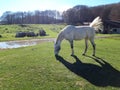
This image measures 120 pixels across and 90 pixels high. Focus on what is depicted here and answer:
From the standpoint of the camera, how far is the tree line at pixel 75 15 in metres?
85.1

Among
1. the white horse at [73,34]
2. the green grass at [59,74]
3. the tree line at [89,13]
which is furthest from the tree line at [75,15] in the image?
the green grass at [59,74]

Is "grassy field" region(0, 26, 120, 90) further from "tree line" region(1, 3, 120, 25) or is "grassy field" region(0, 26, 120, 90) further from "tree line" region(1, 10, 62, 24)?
"tree line" region(1, 10, 62, 24)

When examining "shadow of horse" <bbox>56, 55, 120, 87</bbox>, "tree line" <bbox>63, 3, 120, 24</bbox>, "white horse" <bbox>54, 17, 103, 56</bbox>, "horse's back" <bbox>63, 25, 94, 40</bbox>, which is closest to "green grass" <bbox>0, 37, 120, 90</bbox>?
"shadow of horse" <bbox>56, 55, 120, 87</bbox>

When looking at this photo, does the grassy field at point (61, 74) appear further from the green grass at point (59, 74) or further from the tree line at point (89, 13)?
the tree line at point (89, 13)

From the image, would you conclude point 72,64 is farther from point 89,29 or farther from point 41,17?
point 41,17

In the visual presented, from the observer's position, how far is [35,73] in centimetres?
1080

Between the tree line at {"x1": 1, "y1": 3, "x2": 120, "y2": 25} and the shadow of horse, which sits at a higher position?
the tree line at {"x1": 1, "y1": 3, "x2": 120, "y2": 25}

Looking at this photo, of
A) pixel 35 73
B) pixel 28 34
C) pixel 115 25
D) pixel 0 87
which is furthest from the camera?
pixel 115 25

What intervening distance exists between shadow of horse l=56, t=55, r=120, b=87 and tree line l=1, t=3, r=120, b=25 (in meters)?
65.0

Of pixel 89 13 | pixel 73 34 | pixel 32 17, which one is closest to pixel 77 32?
pixel 73 34

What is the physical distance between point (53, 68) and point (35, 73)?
1.19 meters

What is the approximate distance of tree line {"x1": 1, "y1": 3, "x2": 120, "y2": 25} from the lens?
8512 centimetres

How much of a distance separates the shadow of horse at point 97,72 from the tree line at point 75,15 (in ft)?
213

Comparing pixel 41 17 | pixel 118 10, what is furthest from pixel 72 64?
pixel 41 17
